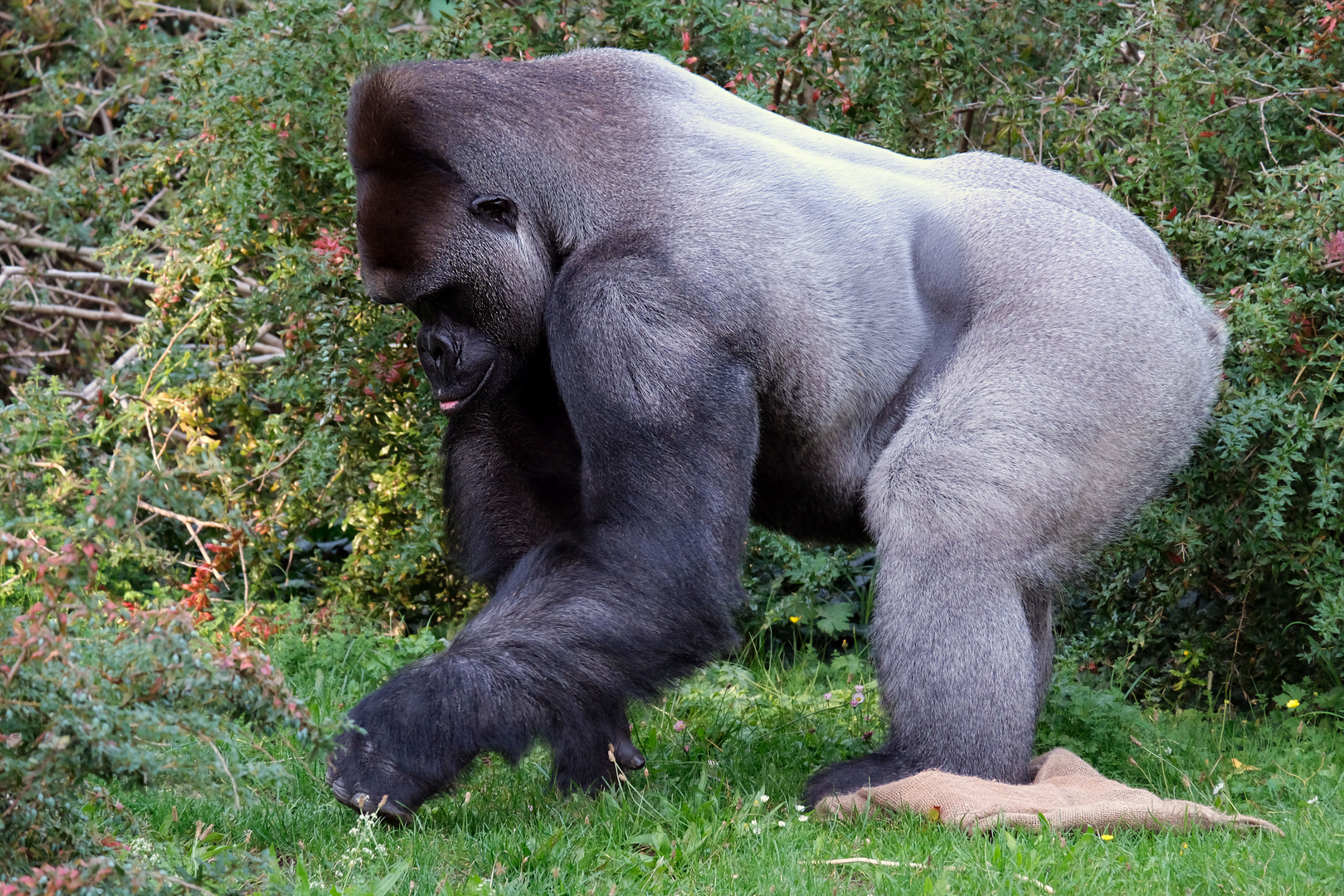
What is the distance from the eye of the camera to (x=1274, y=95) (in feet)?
11.6

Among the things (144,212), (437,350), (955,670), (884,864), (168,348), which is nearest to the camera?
(884,864)

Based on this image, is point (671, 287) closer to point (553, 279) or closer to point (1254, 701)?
point (553, 279)

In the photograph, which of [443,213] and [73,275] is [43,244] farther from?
[443,213]

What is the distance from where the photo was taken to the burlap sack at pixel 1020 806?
2545mm

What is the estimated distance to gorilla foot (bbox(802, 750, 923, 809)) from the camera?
2.74m

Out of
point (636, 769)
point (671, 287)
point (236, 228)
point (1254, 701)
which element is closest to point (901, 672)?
point (636, 769)

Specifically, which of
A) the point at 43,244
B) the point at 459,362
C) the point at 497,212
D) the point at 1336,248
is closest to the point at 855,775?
the point at 459,362

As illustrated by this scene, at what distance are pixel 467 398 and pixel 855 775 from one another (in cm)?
110

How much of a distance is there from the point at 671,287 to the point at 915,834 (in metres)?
1.11

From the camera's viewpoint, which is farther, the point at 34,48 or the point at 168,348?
the point at 34,48

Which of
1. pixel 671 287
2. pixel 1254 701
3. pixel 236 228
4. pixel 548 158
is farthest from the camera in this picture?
pixel 236 228

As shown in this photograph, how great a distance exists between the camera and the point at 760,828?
256cm

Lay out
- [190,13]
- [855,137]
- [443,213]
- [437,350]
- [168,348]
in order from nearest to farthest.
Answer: [443,213]
[437,350]
[855,137]
[168,348]
[190,13]

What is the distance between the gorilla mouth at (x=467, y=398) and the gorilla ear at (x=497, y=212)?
0.29 metres
